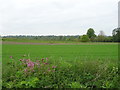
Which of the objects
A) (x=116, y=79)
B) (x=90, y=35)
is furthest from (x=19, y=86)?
(x=90, y=35)

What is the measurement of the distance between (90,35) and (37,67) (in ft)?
191

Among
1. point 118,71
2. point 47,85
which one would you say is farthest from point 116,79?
point 47,85

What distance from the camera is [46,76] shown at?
4.23 meters

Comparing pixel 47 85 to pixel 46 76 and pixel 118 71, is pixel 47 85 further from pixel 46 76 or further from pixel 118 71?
pixel 118 71

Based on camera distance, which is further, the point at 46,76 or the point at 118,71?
the point at 118,71

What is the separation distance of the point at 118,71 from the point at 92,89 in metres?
1.42

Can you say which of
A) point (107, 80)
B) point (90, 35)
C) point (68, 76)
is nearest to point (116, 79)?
point (107, 80)

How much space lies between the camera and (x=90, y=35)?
61.3m

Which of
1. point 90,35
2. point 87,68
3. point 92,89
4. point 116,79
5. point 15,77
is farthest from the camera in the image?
point 90,35

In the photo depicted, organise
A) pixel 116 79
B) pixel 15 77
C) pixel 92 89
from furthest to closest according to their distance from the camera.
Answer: pixel 15 77 → pixel 116 79 → pixel 92 89

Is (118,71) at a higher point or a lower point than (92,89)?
higher

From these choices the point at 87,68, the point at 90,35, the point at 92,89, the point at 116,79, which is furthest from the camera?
the point at 90,35

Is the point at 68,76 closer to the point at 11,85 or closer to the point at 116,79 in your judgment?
the point at 116,79

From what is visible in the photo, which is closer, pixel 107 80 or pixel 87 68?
pixel 107 80
